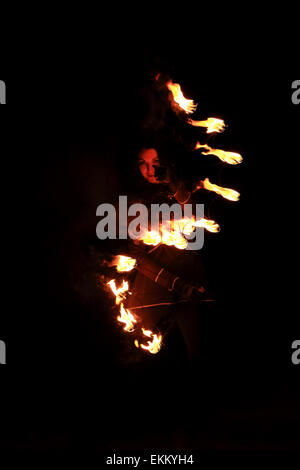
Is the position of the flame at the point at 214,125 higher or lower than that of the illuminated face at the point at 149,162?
higher

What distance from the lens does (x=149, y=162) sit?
15.4ft

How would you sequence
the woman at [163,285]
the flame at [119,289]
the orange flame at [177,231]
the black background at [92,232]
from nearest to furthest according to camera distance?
the orange flame at [177,231]
the flame at [119,289]
the woman at [163,285]
the black background at [92,232]

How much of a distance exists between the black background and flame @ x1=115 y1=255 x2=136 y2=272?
698 mm

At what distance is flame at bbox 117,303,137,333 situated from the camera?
14.5 ft

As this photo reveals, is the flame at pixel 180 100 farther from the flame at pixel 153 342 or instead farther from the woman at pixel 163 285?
the flame at pixel 153 342

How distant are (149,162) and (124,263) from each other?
106 cm

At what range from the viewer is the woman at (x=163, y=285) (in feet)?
15.2

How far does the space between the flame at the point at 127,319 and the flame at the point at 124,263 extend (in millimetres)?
356

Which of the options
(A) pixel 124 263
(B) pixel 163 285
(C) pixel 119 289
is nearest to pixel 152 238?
(A) pixel 124 263

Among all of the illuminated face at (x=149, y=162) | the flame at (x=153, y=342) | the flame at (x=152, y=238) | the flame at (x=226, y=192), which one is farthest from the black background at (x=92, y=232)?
the flame at (x=152, y=238)

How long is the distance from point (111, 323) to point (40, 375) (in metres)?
1.01

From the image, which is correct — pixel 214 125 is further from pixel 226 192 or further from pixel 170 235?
pixel 170 235
